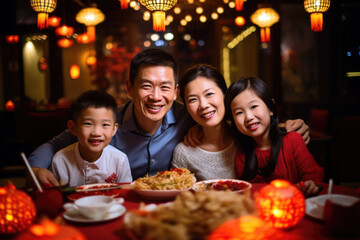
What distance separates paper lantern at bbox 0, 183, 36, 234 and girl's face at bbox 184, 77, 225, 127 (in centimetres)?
129

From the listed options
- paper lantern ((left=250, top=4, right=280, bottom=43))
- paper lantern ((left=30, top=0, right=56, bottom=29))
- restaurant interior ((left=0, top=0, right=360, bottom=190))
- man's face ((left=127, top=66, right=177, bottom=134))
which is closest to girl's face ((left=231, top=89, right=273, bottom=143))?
man's face ((left=127, top=66, right=177, bottom=134))

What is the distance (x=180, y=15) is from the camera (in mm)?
8062

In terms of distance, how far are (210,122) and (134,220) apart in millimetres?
1312

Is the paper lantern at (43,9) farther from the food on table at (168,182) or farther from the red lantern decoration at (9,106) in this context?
the red lantern decoration at (9,106)

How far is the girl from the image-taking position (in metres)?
2.06

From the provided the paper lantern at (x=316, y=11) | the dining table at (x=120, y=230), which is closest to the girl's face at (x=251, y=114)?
the dining table at (x=120, y=230)

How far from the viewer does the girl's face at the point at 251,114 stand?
6.74ft

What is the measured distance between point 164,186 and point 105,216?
1.17 ft

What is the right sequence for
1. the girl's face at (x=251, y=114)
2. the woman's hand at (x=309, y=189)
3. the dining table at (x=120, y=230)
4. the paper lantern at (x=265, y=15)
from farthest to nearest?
the paper lantern at (x=265, y=15) → the girl's face at (x=251, y=114) → the woman's hand at (x=309, y=189) → the dining table at (x=120, y=230)

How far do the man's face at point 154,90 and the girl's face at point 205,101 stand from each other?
0.17 m

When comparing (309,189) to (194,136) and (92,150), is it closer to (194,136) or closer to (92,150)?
(194,136)

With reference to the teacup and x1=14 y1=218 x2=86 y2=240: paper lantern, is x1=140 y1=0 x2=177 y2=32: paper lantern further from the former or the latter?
x1=14 y1=218 x2=86 y2=240: paper lantern

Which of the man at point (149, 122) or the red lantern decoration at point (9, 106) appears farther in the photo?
the red lantern decoration at point (9, 106)

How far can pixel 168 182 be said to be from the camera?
Answer: 163 centimetres
